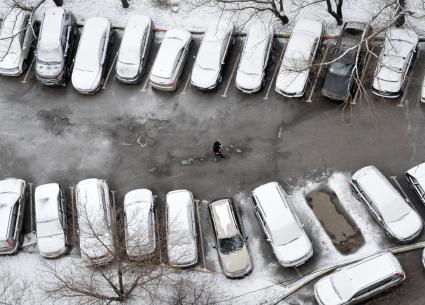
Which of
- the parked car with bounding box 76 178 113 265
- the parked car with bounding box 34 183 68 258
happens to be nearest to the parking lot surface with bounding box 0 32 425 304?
the parked car with bounding box 76 178 113 265

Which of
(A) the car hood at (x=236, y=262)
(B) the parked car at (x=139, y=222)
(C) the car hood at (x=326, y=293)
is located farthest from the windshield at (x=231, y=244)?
(C) the car hood at (x=326, y=293)

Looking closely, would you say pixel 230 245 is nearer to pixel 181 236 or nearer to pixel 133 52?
pixel 181 236

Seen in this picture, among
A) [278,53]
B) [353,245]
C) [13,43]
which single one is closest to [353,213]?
[353,245]

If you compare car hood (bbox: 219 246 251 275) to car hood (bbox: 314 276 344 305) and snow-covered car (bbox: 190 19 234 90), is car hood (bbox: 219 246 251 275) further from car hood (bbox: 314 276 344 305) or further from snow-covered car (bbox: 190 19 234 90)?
snow-covered car (bbox: 190 19 234 90)

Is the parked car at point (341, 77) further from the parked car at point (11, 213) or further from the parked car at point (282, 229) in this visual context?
the parked car at point (11, 213)

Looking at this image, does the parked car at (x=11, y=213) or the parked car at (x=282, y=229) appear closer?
the parked car at (x=282, y=229)
